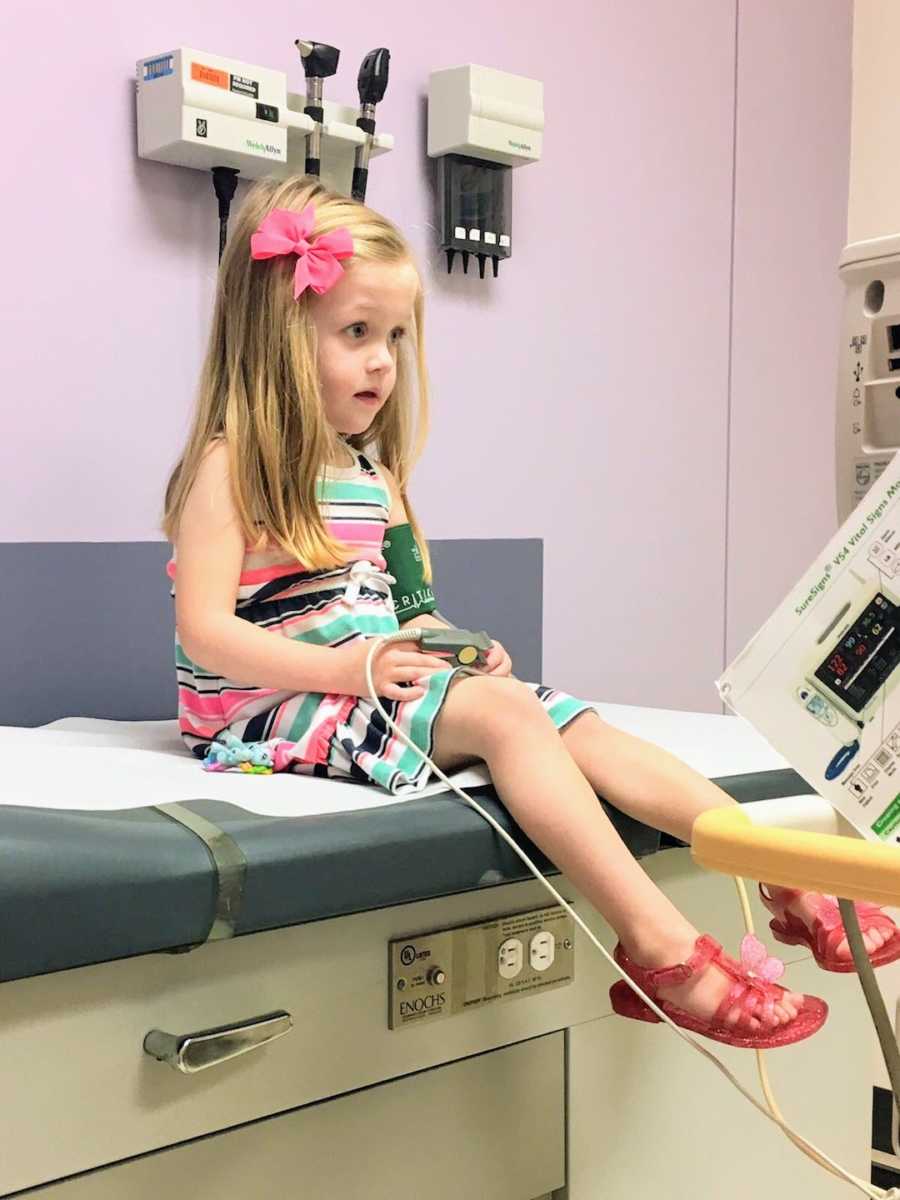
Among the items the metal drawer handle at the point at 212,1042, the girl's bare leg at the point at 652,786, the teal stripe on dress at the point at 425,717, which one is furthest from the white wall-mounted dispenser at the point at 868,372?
the metal drawer handle at the point at 212,1042

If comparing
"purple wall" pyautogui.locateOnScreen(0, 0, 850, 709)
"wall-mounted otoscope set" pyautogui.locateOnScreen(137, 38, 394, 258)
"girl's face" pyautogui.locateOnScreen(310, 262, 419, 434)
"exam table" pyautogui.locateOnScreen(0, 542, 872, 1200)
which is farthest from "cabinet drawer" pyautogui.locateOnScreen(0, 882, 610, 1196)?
"wall-mounted otoscope set" pyautogui.locateOnScreen(137, 38, 394, 258)

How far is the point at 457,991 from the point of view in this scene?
3.52ft

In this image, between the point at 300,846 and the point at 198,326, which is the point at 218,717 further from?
the point at 198,326

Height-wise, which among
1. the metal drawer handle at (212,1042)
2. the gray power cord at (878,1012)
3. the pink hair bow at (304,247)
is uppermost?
the pink hair bow at (304,247)

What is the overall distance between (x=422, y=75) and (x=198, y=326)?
50cm

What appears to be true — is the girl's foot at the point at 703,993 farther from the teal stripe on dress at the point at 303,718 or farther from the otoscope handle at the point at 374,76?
the otoscope handle at the point at 374,76

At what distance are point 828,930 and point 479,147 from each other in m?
1.11

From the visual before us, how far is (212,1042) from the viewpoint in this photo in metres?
0.91

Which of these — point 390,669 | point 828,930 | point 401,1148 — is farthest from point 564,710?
point 401,1148

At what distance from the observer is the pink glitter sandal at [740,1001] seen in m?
0.98

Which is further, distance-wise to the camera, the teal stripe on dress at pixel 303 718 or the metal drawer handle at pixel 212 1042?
the teal stripe on dress at pixel 303 718

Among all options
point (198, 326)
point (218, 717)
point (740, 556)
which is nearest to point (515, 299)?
point (198, 326)

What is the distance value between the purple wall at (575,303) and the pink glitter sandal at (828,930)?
0.82 metres

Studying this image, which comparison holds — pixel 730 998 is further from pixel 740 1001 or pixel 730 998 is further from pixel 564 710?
pixel 564 710
